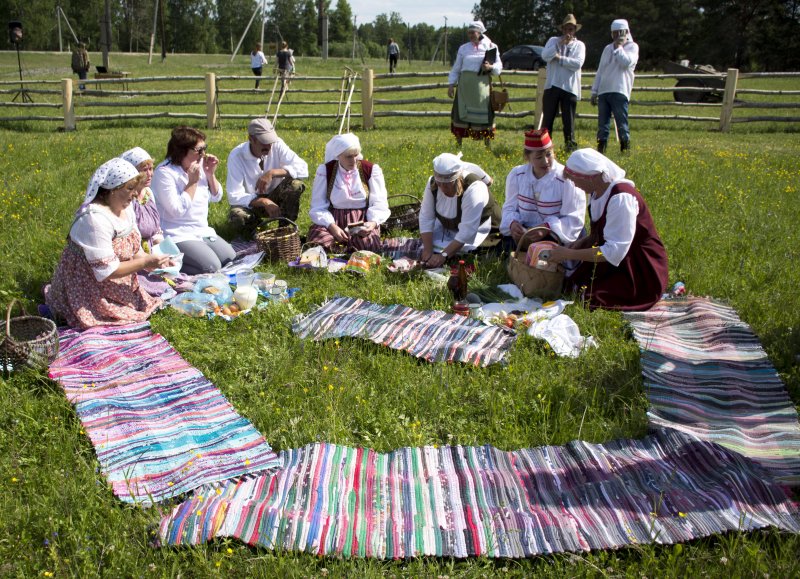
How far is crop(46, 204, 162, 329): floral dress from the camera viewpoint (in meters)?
4.20

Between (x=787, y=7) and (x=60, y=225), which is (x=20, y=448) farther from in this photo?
(x=787, y=7)

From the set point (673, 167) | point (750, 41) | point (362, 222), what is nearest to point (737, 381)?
point (362, 222)

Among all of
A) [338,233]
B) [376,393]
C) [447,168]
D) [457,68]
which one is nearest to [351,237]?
[338,233]

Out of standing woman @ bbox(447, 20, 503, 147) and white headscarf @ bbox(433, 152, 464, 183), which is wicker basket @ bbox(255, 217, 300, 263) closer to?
white headscarf @ bbox(433, 152, 464, 183)

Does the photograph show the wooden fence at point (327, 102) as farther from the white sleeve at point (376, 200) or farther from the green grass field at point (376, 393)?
the green grass field at point (376, 393)

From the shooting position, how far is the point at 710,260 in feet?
18.1

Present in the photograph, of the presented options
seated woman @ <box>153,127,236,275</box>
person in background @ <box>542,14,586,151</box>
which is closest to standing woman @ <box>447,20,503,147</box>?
person in background @ <box>542,14,586,151</box>

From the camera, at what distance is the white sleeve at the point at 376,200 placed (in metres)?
6.07

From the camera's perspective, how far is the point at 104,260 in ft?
13.8

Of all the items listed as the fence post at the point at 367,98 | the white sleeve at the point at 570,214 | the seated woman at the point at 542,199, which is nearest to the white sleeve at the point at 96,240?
the seated woman at the point at 542,199

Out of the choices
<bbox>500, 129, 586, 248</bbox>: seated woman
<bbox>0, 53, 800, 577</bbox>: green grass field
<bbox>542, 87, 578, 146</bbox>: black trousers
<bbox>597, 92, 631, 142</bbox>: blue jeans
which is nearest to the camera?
<bbox>0, 53, 800, 577</bbox>: green grass field

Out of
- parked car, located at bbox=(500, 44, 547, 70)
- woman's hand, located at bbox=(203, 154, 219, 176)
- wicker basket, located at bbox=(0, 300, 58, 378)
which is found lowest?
wicker basket, located at bbox=(0, 300, 58, 378)

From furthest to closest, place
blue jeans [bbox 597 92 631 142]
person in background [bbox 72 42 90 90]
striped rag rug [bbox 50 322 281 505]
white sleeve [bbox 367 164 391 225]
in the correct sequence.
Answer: person in background [bbox 72 42 90 90] → blue jeans [bbox 597 92 631 142] → white sleeve [bbox 367 164 391 225] → striped rag rug [bbox 50 322 281 505]

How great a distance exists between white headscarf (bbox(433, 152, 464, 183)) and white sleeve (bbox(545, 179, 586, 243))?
847 mm
